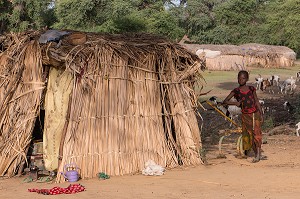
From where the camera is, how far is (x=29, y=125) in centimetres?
799

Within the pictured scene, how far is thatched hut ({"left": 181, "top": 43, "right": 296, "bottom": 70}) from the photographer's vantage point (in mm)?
37875

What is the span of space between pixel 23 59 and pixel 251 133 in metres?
4.07

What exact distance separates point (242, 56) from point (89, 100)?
33.0 m

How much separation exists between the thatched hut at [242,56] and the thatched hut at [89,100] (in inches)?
1095

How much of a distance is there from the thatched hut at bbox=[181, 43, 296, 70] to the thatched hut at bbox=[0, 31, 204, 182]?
91.3 ft

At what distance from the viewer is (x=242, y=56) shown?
130 feet

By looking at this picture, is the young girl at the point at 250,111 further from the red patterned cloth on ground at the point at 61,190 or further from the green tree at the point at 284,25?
the green tree at the point at 284,25

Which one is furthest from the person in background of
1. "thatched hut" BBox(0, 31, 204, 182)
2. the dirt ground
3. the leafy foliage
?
the leafy foliage

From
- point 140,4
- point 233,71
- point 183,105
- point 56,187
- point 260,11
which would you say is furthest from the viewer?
point 260,11

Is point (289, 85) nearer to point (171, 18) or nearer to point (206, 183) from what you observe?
point (206, 183)

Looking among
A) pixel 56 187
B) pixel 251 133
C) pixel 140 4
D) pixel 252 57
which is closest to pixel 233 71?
pixel 252 57

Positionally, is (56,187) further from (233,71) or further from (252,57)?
(252,57)

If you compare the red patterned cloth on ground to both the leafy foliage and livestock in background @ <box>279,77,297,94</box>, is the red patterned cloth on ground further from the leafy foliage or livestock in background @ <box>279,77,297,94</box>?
the leafy foliage

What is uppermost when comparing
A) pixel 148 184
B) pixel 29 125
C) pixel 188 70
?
pixel 188 70
